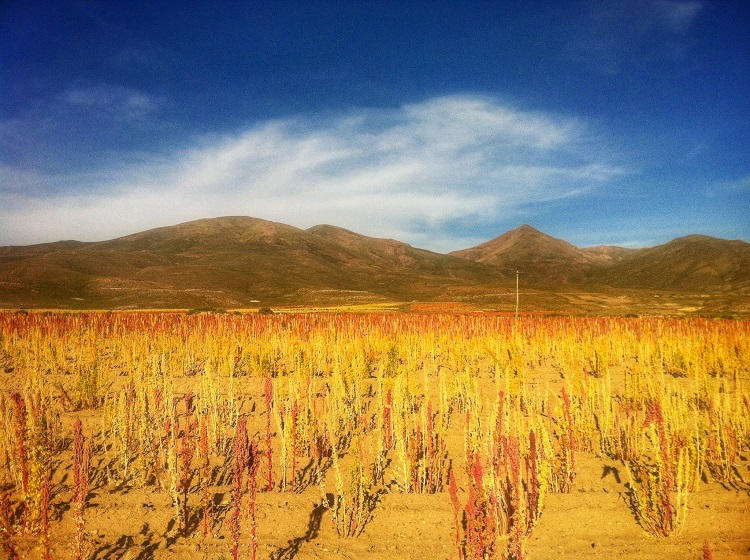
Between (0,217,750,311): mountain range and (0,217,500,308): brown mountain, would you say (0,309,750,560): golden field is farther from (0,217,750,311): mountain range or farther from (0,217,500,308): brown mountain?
(0,217,500,308): brown mountain

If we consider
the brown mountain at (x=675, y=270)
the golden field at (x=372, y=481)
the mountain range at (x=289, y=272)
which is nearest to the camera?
the golden field at (x=372, y=481)

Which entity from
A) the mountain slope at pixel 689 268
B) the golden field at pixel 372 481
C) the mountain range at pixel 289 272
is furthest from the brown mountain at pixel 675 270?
the golden field at pixel 372 481

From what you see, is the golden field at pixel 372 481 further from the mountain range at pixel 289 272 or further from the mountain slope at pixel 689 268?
the mountain slope at pixel 689 268

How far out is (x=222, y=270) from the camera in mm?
81188

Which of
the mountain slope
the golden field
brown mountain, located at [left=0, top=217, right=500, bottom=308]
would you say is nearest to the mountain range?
brown mountain, located at [left=0, top=217, right=500, bottom=308]

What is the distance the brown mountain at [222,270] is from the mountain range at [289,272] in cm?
30

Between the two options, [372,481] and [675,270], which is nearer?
[372,481]

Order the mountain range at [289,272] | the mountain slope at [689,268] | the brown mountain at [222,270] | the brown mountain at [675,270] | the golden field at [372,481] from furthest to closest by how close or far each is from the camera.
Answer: the mountain slope at [689,268], the brown mountain at [675,270], the mountain range at [289,272], the brown mountain at [222,270], the golden field at [372,481]

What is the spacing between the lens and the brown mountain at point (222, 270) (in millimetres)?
54250

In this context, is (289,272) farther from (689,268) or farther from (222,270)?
(689,268)

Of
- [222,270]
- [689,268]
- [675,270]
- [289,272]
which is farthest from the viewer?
[675,270]

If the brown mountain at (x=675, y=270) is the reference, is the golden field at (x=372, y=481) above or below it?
below

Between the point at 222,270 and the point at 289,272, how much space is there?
61.2 ft

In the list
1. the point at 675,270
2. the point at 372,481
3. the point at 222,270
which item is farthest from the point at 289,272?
the point at 675,270
